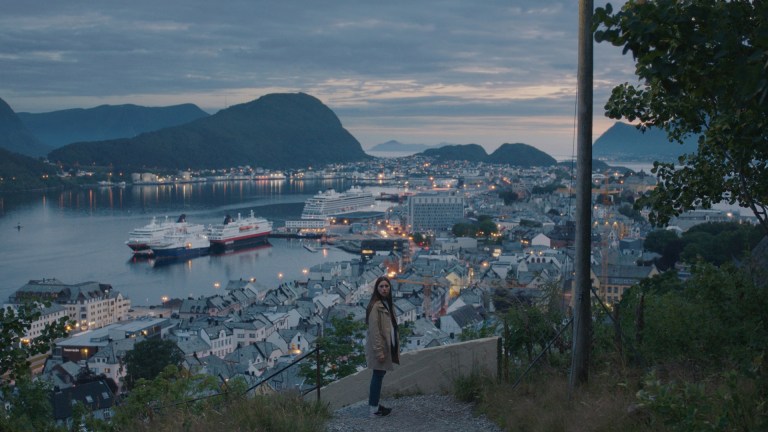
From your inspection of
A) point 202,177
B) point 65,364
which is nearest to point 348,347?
point 65,364

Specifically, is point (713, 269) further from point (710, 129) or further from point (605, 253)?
point (605, 253)

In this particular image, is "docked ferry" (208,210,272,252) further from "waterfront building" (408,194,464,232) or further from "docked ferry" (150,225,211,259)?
"waterfront building" (408,194,464,232)

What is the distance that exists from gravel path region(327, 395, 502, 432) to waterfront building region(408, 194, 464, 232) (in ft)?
148

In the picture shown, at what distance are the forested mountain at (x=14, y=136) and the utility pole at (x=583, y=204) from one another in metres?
165

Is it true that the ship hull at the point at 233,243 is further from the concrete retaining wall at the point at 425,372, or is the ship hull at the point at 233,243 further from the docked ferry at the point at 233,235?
the concrete retaining wall at the point at 425,372

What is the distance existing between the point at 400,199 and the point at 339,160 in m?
74.5

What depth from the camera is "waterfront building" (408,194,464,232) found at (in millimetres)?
49719

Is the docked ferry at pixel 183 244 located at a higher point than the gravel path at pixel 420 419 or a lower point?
lower

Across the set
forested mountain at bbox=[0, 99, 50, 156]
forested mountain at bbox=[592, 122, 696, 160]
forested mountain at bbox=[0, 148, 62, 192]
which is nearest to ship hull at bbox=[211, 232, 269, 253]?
forested mountain at bbox=[0, 148, 62, 192]

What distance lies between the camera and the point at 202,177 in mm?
107750

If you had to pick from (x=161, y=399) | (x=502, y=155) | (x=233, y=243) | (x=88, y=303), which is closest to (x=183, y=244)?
(x=233, y=243)

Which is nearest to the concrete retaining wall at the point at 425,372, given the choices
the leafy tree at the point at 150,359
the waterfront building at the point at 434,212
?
the leafy tree at the point at 150,359

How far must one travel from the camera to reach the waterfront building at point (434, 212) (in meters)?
49.7

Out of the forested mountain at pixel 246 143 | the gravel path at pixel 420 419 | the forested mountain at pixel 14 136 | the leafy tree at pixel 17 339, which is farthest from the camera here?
the forested mountain at pixel 14 136
